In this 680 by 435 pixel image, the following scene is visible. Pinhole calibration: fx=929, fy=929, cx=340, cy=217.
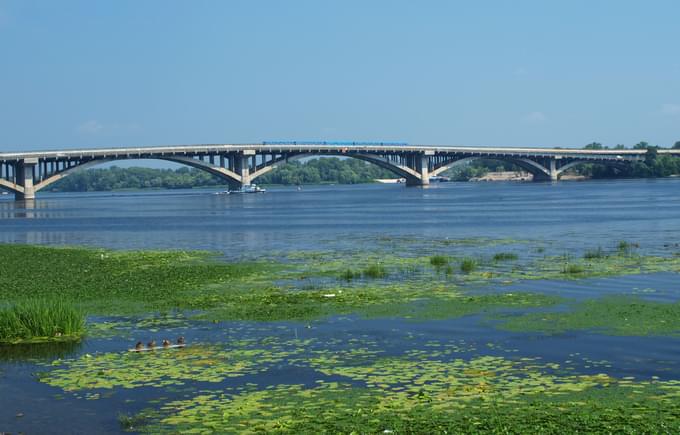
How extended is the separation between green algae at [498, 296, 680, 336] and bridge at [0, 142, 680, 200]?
122 m

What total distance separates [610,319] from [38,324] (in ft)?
41.3

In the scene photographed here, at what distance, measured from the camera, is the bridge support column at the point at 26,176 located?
133750 millimetres

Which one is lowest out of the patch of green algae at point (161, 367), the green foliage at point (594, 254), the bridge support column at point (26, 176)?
the patch of green algae at point (161, 367)

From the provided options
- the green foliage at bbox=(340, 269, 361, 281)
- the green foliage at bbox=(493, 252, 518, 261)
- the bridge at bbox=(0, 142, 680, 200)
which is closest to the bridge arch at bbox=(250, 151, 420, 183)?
the bridge at bbox=(0, 142, 680, 200)

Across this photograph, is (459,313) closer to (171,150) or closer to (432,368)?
(432,368)

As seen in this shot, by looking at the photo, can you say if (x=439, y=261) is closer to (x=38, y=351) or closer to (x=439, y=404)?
(x=38, y=351)

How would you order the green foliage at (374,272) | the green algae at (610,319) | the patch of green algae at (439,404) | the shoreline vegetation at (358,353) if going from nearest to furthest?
the patch of green algae at (439,404) → the shoreline vegetation at (358,353) → the green algae at (610,319) → the green foliage at (374,272)

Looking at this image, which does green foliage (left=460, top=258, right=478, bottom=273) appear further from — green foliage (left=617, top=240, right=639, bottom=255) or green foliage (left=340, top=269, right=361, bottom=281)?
green foliage (left=617, top=240, right=639, bottom=255)

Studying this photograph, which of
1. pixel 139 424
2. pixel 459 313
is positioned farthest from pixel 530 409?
pixel 459 313

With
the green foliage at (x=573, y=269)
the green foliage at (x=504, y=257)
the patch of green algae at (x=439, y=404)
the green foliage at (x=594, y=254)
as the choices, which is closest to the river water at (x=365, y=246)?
Answer: the patch of green algae at (x=439, y=404)

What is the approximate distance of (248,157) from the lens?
160m

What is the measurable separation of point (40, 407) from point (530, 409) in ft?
24.9

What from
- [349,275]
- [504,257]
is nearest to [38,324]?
[349,275]

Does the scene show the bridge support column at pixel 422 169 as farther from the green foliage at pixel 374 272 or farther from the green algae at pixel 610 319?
the green algae at pixel 610 319
